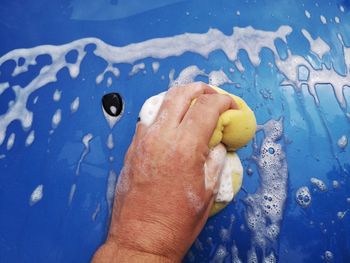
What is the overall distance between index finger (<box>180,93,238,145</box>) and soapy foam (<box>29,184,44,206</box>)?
0.41m

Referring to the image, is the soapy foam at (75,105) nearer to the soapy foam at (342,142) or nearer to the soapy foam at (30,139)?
the soapy foam at (30,139)

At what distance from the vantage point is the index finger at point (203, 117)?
0.75 m

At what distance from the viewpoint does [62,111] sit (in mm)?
990

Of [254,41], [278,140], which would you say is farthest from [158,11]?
[278,140]

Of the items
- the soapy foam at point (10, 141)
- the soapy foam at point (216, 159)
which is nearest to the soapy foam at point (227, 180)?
the soapy foam at point (216, 159)

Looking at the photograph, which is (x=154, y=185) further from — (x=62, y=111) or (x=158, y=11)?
(x=158, y=11)

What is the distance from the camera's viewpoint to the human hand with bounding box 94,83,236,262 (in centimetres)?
72

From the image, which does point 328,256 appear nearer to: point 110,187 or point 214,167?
point 214,167

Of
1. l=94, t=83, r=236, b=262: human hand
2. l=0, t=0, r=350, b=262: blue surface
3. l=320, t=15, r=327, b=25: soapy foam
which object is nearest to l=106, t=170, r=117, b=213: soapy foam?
l=0, t=0, r=350, b=262: blue surface

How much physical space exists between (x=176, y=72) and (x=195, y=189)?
45 centimetres

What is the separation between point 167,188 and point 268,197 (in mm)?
353

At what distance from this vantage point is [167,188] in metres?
0.72

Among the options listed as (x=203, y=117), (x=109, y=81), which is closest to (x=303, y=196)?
(x=203, y=117)

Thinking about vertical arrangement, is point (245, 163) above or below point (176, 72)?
below
